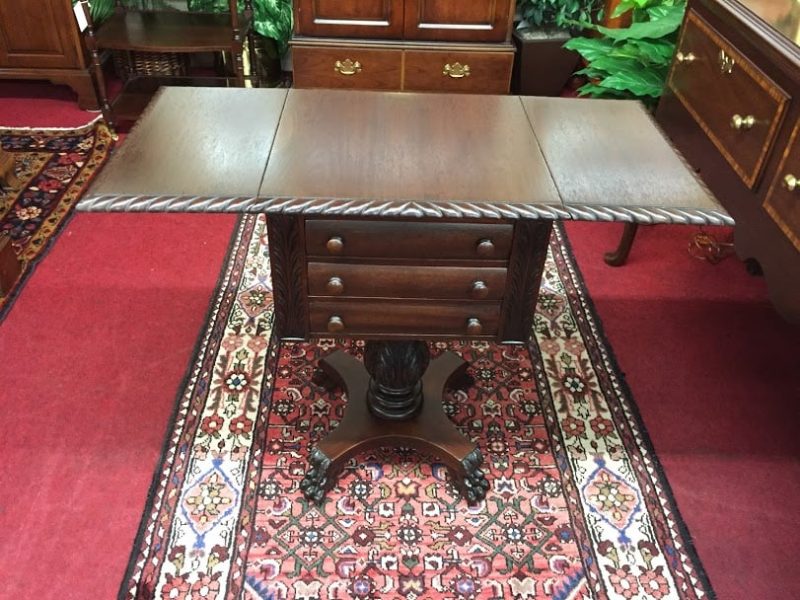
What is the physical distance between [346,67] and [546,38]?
1.05 meters

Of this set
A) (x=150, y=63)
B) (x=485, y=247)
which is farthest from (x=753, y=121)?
(x=150, y=63)

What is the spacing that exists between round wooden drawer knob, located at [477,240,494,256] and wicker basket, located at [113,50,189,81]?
8.34 ft

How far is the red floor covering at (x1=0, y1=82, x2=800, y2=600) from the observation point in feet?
4.67

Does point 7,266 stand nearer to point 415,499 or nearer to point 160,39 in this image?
point 160,39

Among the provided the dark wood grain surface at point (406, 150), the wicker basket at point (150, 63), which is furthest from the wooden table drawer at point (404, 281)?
the wicker basket at point (150, 63)

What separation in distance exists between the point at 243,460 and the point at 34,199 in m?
1.56

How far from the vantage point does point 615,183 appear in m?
1.09

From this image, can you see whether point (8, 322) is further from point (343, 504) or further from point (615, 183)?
point (615, 183)

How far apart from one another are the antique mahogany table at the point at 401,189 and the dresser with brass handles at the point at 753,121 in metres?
0.25

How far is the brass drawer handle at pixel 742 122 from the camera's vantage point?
1399 millimetres

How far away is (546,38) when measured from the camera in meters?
3.10

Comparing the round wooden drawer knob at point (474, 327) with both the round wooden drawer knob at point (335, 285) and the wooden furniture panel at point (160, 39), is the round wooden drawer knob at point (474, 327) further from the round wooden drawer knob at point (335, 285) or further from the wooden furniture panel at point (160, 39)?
the wooden furniture panel at point (160, 39)

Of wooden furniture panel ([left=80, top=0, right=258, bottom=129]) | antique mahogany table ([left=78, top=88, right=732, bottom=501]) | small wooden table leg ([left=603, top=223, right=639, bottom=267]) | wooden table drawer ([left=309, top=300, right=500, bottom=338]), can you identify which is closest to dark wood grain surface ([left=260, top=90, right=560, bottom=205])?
antique mahogany table ([left=78, top=88, right=732, bottom=501])

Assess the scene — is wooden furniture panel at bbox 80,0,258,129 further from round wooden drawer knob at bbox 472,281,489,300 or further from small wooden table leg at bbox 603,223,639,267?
round wooden drawer knob at bbox 472,281,489,300
